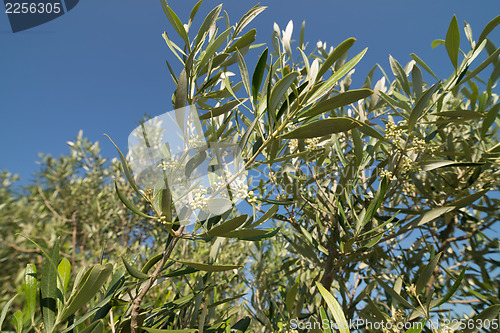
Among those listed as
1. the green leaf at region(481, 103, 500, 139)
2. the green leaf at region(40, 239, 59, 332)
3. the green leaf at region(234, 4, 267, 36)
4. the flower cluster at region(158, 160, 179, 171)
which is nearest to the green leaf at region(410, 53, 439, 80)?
the green leaf at region(481, 103, 500, 139)

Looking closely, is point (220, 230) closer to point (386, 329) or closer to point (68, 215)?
point (386, 329)

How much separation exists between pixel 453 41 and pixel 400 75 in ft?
0.81

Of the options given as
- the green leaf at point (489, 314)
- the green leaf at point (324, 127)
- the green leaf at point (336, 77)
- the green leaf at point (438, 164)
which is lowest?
the green leaf at point (489, 314)

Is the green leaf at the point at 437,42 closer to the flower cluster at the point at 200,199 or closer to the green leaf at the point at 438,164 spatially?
the green leaf at the point at 438,164

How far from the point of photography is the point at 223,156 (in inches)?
46.8

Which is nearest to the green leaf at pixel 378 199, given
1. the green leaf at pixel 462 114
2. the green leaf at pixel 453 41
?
the green leaf at pixel 462 114

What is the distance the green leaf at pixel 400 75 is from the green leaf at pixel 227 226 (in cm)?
113

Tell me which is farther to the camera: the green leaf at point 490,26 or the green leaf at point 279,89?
the green leaf at point 490,26

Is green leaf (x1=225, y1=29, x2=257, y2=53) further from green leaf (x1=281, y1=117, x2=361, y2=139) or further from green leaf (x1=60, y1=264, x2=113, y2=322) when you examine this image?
green leaf (x1=60, y1=264, x2=113, y2=322)

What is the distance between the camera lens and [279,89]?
829 mm

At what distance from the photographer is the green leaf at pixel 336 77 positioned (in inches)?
35.0

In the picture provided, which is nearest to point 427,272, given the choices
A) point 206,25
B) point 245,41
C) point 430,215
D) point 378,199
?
point 430,215

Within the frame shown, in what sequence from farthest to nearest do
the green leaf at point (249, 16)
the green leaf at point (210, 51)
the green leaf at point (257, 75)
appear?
1. the green leaf at point (249, 16)
2. the green leaf at point (210, 51)
3. the green leaf at point (257, 75)

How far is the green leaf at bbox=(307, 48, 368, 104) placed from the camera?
2.91 ft
